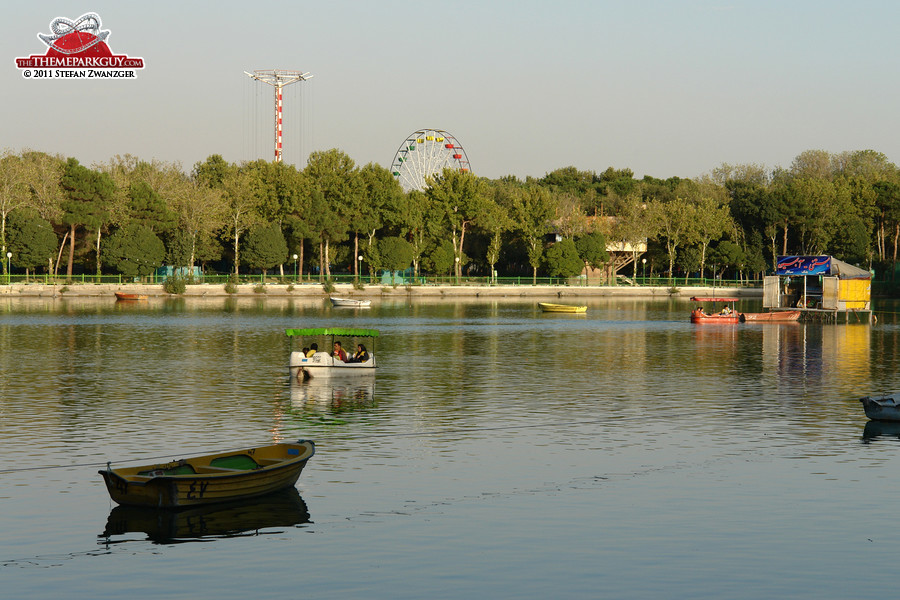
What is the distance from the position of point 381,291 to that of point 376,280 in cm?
771

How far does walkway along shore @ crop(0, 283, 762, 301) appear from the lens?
134750mm

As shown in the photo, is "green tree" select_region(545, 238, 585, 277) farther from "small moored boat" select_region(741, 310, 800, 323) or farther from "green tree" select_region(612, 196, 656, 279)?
"small moored boat" select_region(741, 310, 800, 323)

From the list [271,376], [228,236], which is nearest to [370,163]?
[228,236]

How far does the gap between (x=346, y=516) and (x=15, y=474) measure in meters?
10.4

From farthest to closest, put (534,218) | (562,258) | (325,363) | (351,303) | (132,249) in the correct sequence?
1. (534,218)
2. (562,258)
3. (132,249)
4. (351,303)
5. (325,363)

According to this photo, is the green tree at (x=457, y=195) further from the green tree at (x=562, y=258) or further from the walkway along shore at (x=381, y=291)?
the green tree at (x=562, y=258)

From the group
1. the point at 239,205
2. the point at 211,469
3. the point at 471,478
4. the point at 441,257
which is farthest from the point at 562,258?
the point at 211,469

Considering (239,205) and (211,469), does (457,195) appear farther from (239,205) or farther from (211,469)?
(211,469)

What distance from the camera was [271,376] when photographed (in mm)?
51094

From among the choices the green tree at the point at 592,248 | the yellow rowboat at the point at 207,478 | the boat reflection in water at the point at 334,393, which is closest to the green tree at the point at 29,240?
the green tree at the point at 592,248

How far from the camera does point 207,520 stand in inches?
907

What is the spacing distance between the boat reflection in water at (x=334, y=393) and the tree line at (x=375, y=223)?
96115 mm

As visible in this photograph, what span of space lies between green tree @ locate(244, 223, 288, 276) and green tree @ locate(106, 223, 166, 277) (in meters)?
13.9

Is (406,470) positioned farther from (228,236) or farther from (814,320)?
(228,236)
